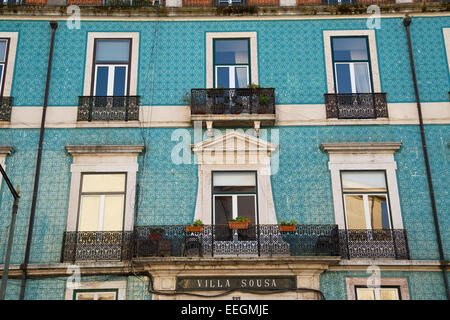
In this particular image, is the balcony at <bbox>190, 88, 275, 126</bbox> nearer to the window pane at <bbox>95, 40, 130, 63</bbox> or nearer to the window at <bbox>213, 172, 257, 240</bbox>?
the window at <bbox>213, 172, 257, 240</bbox>

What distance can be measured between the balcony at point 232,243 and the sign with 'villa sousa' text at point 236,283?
0.54 metres

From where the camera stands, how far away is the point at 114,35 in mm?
15852

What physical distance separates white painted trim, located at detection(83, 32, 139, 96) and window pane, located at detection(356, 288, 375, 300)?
7.58 m

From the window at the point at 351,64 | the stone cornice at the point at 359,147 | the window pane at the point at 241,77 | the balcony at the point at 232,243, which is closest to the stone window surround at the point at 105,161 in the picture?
the balcony at the point at 232,243

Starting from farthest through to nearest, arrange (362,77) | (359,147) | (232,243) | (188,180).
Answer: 1. (362,77)
2. (359,147)
3. (188,180)
4. (232,243)

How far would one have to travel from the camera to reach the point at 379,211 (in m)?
14.1

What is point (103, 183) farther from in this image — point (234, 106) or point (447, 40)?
point (447, 40)

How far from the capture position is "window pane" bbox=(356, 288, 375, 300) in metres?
13.2

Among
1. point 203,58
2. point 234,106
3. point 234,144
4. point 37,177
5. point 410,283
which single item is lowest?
point 410,283

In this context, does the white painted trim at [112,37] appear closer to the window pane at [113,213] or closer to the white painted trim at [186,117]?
the white painted trim at [186,117]

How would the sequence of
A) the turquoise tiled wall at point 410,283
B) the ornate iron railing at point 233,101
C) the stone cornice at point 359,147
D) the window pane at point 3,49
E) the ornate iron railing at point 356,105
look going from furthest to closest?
the window pane at point 3,49, the ornate iron railing at point 356,105, the ornate iron railing at point 233,101, the stone cornice at point 359,147, the turquoise tiled wall at point 410,283

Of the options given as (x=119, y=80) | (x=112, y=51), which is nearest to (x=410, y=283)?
(x=119, y=80)

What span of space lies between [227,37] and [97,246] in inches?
264

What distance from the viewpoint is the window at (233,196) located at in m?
14.1
